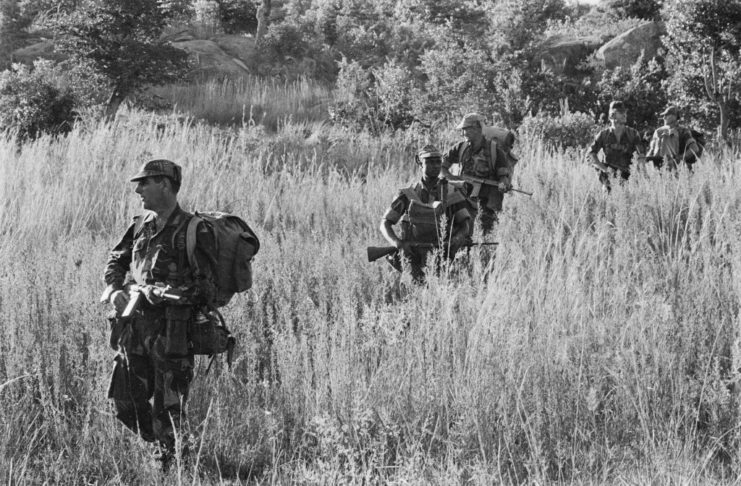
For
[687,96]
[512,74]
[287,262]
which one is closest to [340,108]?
[512,74]

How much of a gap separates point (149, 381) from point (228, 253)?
723 millimetres

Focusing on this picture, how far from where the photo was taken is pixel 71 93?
48.1 feet

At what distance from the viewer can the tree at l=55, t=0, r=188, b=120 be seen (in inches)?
578

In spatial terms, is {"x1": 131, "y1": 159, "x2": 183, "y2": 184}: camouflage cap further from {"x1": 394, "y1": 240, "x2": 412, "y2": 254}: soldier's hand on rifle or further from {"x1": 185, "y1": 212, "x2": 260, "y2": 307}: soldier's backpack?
{"x1": 394, "y1": 240, "x2": 412, "y2": 254}: soldier's hand on rifle

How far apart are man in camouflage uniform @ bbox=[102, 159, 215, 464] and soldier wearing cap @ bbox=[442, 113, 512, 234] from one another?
405 centimetres

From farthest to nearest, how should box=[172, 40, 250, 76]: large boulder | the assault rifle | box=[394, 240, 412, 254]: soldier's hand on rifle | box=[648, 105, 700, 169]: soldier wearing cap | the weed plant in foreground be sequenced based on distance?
box=[172, 40, 250, 76]: large boulder, box=[648, 105, 700, 169]: soldier wearing cap, box=[394, 240, 412, 254]: soldier's hand on rifle, the weed plant in foreground, the assault rifle

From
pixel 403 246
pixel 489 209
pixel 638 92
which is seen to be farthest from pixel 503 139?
pixel 638 92

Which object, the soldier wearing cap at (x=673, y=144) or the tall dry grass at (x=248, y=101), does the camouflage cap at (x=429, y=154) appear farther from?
the tall dry grass at (x=248, y=101)

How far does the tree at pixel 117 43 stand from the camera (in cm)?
1467

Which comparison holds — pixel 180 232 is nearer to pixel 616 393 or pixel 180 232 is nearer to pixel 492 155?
pixel 616 393

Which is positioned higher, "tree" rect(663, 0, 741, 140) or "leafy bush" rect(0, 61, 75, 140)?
"tree" rect(663, 0, 741, 140)

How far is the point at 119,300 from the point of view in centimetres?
357

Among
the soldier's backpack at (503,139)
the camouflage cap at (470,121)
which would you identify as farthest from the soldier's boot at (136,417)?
the soldier's backpack at (503,139)

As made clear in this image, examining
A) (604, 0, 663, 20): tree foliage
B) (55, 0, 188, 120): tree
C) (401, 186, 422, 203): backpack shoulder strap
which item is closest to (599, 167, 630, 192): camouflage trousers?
(401, 186, 422, 203): backpack shoulder strap
